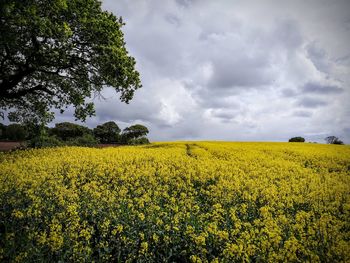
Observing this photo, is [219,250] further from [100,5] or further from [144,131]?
[144,131]

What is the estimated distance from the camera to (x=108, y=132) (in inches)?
2014

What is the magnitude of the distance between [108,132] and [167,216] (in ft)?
143

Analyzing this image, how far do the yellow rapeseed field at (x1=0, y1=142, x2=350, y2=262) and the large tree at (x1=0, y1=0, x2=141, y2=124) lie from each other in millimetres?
5660

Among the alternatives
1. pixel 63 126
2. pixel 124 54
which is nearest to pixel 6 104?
pixel 124 54

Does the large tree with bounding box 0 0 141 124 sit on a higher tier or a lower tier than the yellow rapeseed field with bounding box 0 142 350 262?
higher

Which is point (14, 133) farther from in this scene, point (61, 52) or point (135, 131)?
point (61, 52)

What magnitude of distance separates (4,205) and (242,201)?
345 inches

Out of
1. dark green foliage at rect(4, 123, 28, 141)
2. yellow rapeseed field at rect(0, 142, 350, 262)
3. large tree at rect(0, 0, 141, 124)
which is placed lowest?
yellow rapeseed field at rect(0, 142, 350, 262)

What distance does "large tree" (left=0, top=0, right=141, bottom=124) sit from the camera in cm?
1498

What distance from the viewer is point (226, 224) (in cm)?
855

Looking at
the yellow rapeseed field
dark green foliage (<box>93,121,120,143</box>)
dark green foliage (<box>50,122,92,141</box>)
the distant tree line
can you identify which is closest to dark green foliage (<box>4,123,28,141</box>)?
the distant tree line

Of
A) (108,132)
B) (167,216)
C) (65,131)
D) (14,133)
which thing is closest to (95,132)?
(108,132)

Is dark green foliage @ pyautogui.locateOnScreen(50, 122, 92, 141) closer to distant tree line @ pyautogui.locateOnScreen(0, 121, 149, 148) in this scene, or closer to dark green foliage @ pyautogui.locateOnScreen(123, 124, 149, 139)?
distant tree line @ pyautogui.locateOnScreen(0, 121, 149, 148)

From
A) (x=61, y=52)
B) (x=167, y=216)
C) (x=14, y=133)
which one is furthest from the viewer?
(x=14, y=133)
